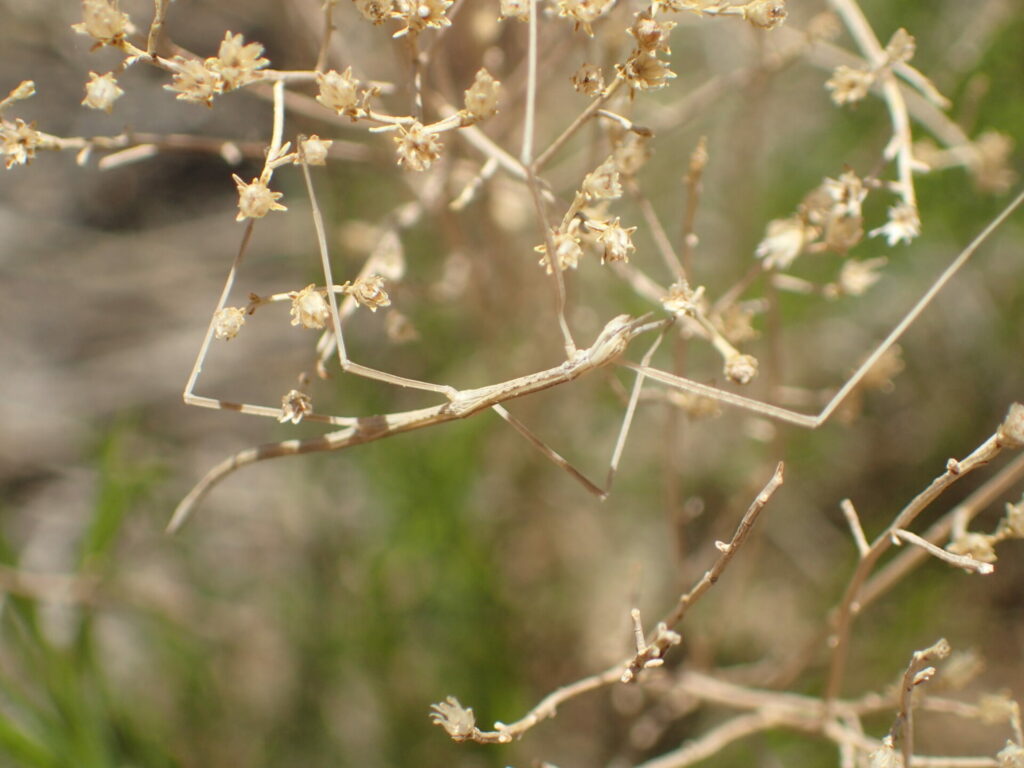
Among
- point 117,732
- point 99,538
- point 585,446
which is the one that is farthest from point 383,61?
point 117,732

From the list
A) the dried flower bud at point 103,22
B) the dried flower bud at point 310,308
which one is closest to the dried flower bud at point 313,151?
the dried flower bud at point 310,308

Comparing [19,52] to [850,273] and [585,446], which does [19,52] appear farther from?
[850,273]

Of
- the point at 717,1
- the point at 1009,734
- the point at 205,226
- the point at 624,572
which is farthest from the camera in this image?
the point at 205,226

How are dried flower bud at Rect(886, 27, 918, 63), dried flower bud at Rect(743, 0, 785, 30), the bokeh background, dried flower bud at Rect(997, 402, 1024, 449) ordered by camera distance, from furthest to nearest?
1. the bokeh background
2. dried flower bud at Rect(886, 27, 918, 63)
3. dried flower bud at Rect(743, 0, 785, 30)
4. dried flower bud at Rect(997, 402, 1024, 449)

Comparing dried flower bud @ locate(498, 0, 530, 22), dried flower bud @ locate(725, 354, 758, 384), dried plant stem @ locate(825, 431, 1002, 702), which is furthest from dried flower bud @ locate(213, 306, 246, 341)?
dried plant stem @ locate(825, 431, 1002, 702)

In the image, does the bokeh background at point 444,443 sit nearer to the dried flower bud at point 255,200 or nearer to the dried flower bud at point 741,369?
the dried flower bud at point 741,369

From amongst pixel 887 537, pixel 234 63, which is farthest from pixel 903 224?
pixel 234 63

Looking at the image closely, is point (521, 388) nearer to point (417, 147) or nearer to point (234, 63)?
point (417, 147)

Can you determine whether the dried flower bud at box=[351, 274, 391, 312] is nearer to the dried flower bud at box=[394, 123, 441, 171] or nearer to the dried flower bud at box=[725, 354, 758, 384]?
the dried flower bud at box=[394, 123, 441, 171]
